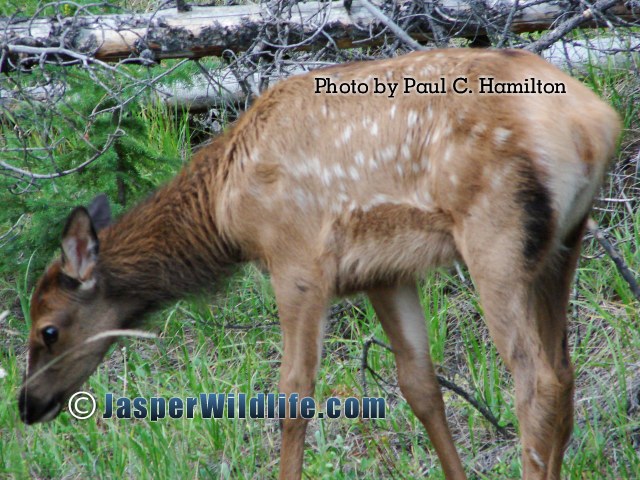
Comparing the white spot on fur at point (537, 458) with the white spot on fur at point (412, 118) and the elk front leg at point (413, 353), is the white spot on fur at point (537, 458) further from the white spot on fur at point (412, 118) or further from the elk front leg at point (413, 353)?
the white spot on fur at point (412, 118)

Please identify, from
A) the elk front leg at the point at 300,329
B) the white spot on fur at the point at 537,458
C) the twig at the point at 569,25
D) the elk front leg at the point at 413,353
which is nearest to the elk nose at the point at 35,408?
the elk front leg at the point at 300,329

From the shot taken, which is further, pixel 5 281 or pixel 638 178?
pixel 5 281

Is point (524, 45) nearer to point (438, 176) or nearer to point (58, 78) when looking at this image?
point (438, 176)

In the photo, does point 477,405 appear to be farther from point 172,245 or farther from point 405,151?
point 172,245

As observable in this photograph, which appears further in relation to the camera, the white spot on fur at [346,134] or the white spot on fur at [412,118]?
the white spot on fur at [346,134]

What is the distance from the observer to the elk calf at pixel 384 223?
4.27m

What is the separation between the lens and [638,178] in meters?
6.88

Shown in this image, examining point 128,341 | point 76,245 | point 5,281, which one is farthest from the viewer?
point 5,281

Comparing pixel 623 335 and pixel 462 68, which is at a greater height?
pixel 462 68

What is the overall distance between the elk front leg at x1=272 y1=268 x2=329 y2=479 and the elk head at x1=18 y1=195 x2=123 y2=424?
44.0 inches

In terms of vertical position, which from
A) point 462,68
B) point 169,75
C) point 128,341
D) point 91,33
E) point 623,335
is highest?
point 462,68

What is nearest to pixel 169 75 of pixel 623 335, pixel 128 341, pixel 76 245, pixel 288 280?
pixel 128 341

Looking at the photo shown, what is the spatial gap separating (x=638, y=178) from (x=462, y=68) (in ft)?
9.02
